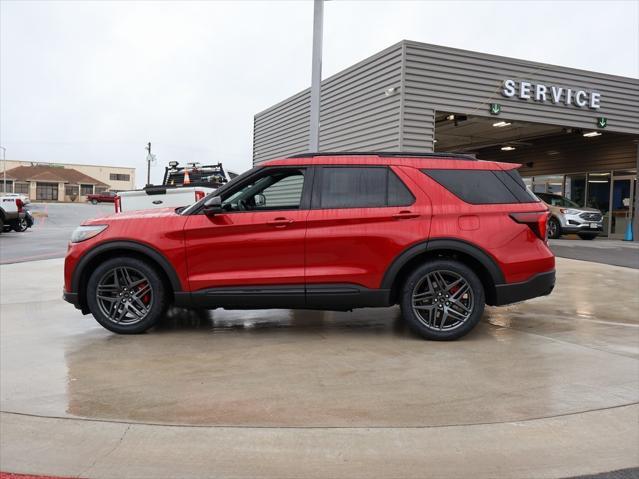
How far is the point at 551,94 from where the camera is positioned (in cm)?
1655

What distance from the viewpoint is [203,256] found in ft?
17.1

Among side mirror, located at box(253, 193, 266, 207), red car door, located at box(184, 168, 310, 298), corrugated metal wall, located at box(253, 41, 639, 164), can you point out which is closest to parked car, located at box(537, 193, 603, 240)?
corrugated metal wall, located at box(253, 41, 639, 164)

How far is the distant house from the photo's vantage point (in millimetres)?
79938

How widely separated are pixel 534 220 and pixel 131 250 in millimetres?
3788

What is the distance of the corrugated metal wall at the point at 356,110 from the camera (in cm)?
1496

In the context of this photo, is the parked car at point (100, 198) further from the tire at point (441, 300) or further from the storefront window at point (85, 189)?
the tire at point (441, 300)

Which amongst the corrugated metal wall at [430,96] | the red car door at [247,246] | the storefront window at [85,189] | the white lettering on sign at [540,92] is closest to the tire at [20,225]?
the corrugated metal wall at [430,96]

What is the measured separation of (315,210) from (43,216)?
115ft

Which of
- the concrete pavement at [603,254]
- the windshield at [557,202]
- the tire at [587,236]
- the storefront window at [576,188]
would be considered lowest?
the concrete pavement at [603,254]

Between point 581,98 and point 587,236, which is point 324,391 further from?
point 587,236

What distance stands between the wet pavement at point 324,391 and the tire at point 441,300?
16 cm

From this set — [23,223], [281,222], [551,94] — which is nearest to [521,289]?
[281,222]

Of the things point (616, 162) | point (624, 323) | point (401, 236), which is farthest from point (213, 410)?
point (616, 162)

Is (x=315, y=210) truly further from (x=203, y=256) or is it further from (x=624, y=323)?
(x=624, y=323)
